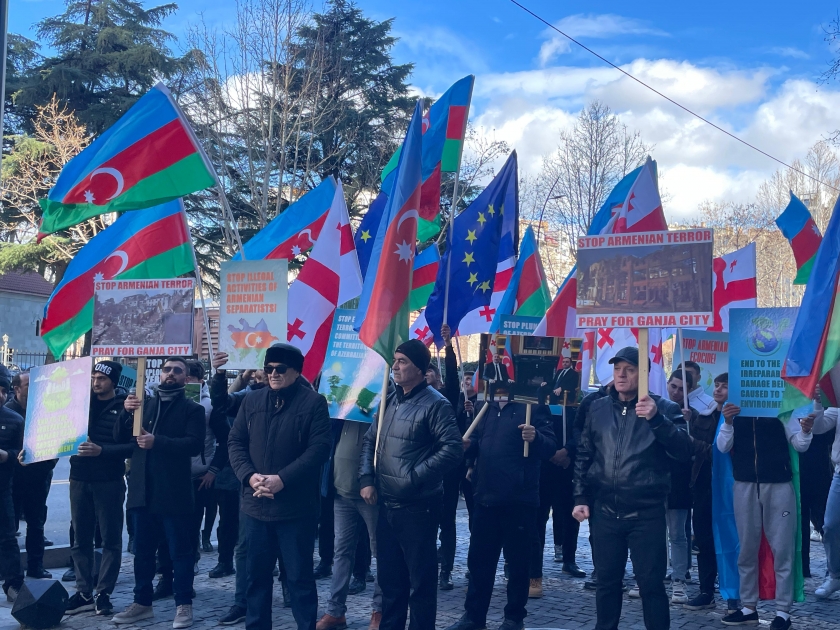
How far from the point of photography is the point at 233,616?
6.91 m

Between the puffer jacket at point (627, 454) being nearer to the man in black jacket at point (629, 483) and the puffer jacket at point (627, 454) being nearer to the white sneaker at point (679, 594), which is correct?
the man in black jacket at point (629, 483)

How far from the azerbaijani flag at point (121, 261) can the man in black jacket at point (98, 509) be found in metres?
1.88

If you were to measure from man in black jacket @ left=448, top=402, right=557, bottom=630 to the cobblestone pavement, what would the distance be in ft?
1.10

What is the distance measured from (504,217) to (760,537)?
163 inches

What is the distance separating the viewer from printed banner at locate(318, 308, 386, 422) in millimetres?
7121

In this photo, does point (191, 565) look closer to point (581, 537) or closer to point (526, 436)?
point (526, 436)

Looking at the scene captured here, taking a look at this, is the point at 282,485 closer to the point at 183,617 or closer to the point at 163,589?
the point at 183,617

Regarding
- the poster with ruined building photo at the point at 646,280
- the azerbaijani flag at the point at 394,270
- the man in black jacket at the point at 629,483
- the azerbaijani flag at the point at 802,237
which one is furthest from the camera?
the azerbaijani flag at the point at 802,237

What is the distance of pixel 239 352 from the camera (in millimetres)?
7434

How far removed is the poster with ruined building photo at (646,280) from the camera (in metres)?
5.97

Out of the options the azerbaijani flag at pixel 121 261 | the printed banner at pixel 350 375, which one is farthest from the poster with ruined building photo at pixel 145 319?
the azerbaijani flag at pixel 121 261

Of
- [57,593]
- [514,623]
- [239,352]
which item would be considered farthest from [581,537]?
[57,593]

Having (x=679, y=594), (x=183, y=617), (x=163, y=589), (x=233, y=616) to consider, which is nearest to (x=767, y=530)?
(x=679, y=594)

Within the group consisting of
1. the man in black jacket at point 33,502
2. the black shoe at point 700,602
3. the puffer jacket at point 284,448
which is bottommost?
the black shoe at point 700,602
